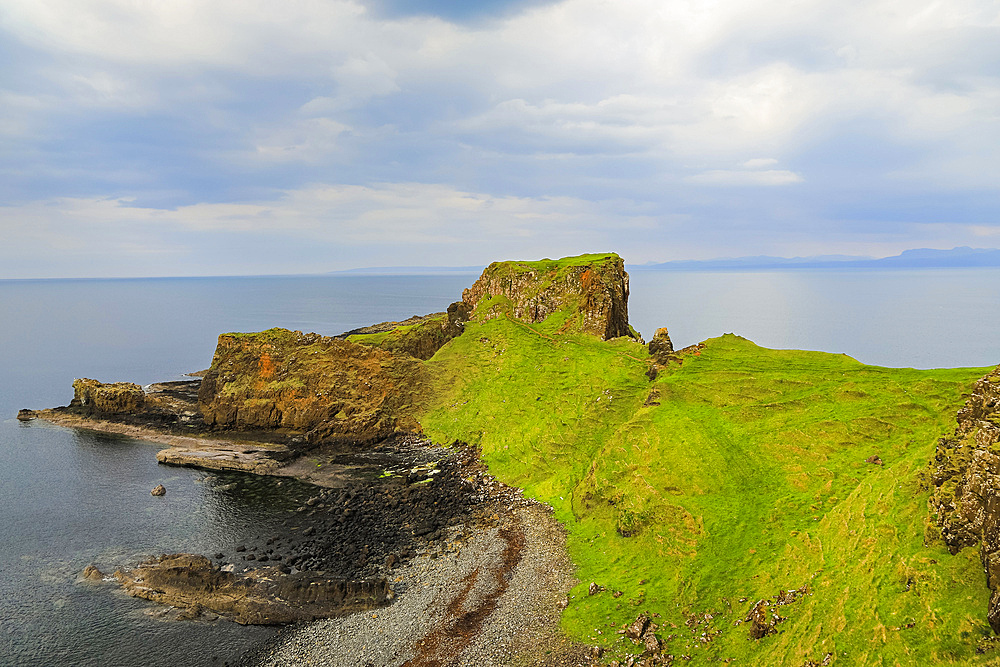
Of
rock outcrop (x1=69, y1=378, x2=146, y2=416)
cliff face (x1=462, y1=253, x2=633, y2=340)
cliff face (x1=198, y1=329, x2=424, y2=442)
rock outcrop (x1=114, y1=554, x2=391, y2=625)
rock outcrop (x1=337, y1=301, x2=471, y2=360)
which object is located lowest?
rock outcrop (x1=114, y1=554, x2=391, y2=625)

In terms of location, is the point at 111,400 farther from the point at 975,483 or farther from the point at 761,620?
the point at 975,483

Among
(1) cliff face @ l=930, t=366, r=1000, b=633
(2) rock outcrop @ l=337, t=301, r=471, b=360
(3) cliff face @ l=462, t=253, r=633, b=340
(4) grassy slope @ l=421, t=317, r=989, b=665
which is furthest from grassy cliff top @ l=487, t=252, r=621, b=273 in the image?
(1) cliff face @ l=930, t=366, r=1000, b=633

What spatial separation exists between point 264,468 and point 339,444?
33.4 ft

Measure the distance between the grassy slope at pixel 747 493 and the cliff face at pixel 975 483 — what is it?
112 centimetres

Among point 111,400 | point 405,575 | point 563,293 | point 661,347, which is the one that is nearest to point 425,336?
point 563,293

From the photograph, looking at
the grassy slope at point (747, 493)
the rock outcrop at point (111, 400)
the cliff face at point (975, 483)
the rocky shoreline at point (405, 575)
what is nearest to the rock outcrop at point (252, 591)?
the rocky shoreline at point (405, 575)

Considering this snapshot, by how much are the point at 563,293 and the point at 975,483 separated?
66.6m

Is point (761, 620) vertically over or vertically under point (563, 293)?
under

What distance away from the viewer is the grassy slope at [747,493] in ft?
81.8

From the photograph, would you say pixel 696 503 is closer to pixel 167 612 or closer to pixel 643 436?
pixel 643 436

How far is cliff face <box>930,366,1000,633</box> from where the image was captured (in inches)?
898

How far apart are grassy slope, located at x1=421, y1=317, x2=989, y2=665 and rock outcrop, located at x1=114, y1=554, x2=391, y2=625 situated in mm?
16604

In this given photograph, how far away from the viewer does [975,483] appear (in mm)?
24469

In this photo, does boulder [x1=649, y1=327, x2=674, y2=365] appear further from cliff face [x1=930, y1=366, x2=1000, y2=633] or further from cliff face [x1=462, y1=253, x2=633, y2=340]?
cliff face [x1=930, y1=366, x2=1000, y2=633]
